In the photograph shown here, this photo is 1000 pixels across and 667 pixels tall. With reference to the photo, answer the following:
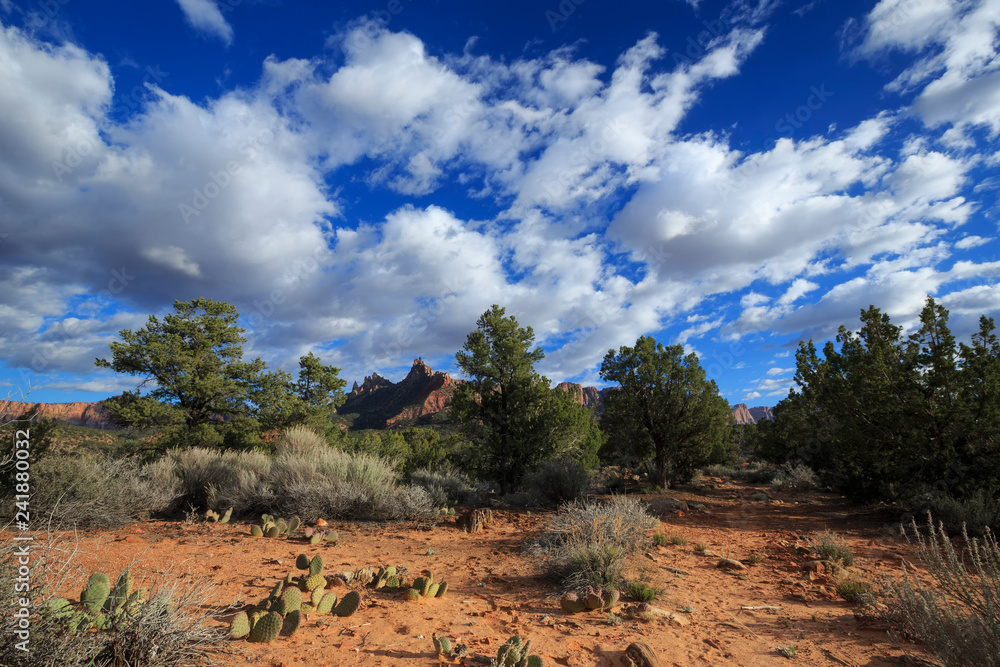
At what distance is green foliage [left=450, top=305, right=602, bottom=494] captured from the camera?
15.2 m

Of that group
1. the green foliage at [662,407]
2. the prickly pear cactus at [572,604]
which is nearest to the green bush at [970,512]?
the prickly pear cactus at [572,604]

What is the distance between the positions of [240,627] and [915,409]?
40.1ft

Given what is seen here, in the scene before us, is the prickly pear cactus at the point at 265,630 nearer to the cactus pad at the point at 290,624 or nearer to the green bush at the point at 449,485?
the cactus pad at the point at 290,624

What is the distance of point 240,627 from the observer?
3645 millimetres

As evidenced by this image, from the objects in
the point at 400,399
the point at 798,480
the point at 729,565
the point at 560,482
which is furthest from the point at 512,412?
the point at 400,399

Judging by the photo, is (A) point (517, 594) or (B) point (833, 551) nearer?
(A) point (517, 594)

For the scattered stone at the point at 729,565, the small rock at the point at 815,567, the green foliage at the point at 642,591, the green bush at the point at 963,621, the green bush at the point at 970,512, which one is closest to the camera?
the green bush at the point at 963,621

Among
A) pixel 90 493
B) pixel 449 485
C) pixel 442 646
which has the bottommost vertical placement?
pixel 442 646

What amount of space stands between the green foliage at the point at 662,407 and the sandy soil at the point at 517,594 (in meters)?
8.32

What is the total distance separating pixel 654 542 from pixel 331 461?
7576 millimetres

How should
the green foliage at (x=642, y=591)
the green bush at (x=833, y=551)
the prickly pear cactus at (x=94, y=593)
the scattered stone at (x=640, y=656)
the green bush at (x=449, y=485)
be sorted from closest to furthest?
the prickly pear cactus at (x=94, y=593)
the scattered stone at (x=640, y=656)
the green foliage at (x=642, y=591)
the green bush at (x=833, y=551)
the green bush at (x=449, y=485)

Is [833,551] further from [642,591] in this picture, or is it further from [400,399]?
[400,399]

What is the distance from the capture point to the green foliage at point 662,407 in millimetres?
17984

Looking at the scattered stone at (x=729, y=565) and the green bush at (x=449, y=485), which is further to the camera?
the green bush at (x=449, y=485)
